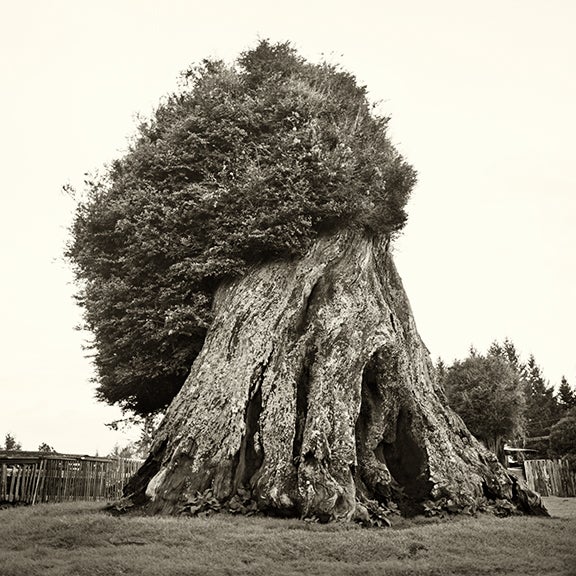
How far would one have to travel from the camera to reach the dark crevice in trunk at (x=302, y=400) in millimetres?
13922

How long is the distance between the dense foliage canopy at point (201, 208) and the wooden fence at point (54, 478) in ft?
9.14

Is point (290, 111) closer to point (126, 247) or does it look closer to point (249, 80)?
point (249, 80)

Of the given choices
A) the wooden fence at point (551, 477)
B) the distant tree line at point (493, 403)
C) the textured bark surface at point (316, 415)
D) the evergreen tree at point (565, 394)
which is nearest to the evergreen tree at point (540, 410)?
the evergreen tree at point (565, 394)

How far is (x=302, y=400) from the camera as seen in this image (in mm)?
15086

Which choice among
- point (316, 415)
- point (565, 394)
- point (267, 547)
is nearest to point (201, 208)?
point (316, 415)

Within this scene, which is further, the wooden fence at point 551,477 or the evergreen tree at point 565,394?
the evergreen tree at point 565,394

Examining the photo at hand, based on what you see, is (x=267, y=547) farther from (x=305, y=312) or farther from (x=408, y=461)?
(x=305, y=312)

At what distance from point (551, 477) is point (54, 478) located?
73.7 feet

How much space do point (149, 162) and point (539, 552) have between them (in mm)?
15887

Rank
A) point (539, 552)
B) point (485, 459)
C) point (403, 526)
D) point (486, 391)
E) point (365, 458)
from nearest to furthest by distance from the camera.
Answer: point (539, 552) < point (403, 526) < point (365, 458) < point (485, 459) < point (486, 391)

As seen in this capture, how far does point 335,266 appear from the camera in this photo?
1773 cm

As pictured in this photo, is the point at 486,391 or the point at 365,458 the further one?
the point at 486,391

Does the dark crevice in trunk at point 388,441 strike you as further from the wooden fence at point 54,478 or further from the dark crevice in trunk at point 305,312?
the wooden fence at point 54,478

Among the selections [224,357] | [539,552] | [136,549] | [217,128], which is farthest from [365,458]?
[217,128]
